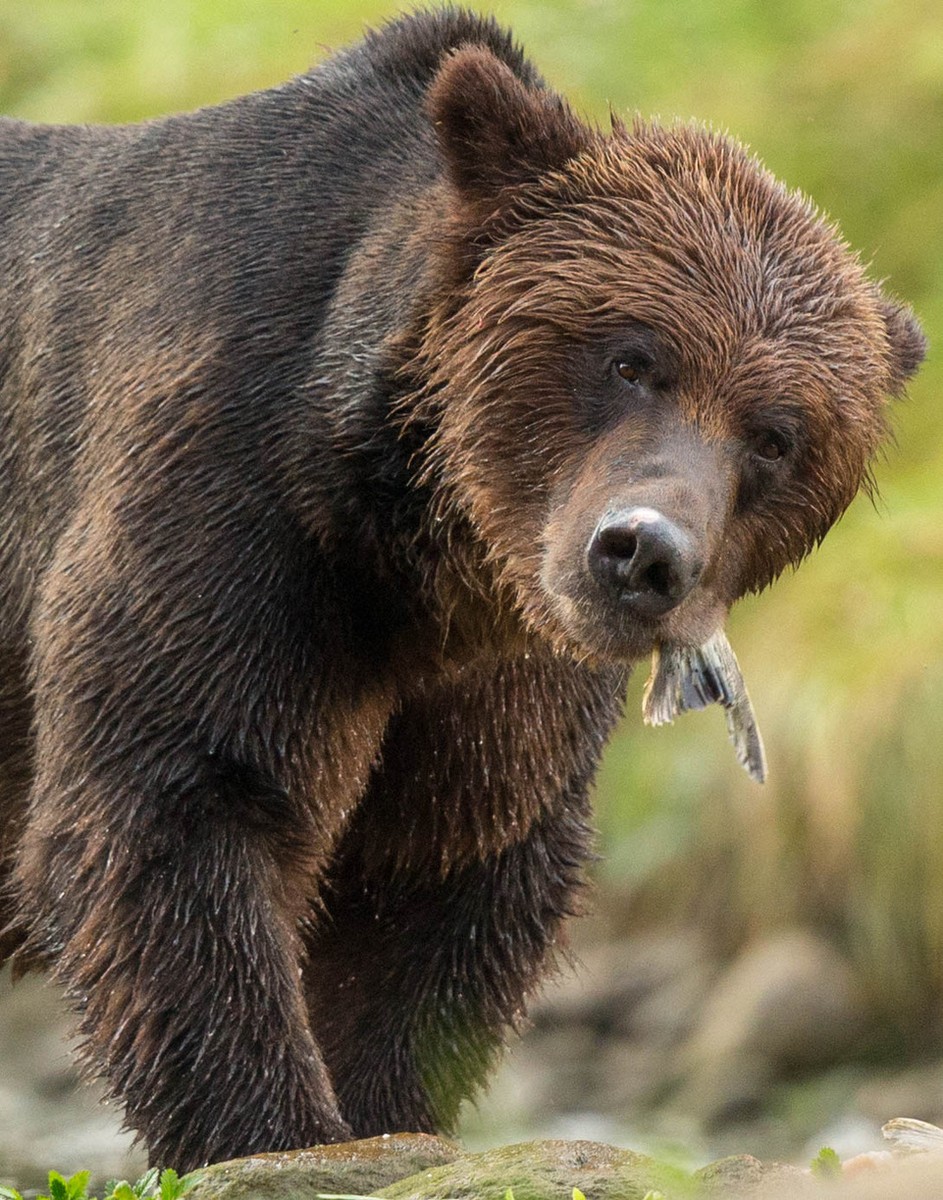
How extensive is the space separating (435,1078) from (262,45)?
8.91 m

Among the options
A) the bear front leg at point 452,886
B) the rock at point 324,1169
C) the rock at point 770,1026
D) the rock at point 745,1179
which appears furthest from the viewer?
the rock at point 770,1026

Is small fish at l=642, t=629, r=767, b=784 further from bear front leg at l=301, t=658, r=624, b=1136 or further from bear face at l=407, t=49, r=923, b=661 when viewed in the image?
bear front leg at l=301, t=658, r=624, b=1136

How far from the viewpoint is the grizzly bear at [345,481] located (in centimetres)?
471

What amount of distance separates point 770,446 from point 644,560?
1.76 feet

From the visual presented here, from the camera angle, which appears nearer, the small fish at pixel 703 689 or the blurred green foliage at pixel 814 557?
the small fish at pixel 703 689

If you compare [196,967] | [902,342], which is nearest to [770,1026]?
[902,342]

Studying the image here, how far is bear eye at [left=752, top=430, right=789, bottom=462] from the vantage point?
15.6 feet

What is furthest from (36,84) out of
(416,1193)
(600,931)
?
(416,1193)

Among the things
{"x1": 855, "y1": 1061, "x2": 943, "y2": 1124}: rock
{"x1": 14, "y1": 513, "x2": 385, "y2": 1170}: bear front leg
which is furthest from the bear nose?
{"x1": 855, "y1": 1061, "x2": 943, "y2": 1124}: rock

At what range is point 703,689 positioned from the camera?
5102 millimetres

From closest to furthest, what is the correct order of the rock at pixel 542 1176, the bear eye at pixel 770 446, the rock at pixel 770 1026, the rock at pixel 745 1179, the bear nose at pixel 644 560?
the rock at pixel 745 1179 < the rock at pixel 542 1176 < the bear nose at pixel 644 560 < the bear eye at pixel 770 446 < the rock at pixel 770 1026

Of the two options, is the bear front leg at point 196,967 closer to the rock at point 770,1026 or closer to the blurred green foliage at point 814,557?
the blurred green foliage at point 814,557

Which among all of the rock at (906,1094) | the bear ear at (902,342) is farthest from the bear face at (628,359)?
the rock at (906,1094)

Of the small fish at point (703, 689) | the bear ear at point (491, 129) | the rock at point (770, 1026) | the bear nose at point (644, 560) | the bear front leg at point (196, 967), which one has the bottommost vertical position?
the rock at point (770, 1026)
